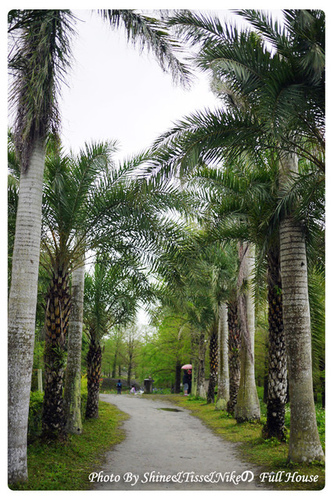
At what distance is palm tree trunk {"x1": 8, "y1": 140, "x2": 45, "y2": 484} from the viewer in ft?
18.3

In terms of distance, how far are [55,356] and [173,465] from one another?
3.29 meters

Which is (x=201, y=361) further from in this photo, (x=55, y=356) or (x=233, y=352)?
(x=55, y=356)

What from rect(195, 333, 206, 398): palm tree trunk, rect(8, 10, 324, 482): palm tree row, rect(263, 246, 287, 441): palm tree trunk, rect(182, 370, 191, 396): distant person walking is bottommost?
rect(182, 370, 191, 396): distant person walking

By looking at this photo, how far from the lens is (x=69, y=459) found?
7551 mm

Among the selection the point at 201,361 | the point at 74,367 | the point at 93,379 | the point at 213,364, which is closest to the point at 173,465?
the point at 74,367

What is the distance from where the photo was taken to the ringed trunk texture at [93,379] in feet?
44.6

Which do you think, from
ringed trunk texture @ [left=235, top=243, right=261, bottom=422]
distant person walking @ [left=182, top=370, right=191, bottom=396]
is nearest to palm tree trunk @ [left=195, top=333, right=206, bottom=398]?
distant person walking @ [left=182, top=370, right=191, bottom=396]

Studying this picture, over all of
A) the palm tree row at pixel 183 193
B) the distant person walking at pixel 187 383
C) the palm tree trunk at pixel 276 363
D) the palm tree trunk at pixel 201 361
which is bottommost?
the distant person walking at pixel 187 383

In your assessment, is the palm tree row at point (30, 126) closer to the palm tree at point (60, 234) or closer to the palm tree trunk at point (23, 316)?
the palm tree trunk at point (23, 316)

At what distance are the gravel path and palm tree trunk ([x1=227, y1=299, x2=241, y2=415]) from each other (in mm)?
4056

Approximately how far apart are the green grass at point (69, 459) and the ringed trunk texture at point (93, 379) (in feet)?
6.34

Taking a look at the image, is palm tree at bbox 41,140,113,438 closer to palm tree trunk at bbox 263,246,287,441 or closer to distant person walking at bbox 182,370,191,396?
palm tree trunk at bbox 263,246,287,441

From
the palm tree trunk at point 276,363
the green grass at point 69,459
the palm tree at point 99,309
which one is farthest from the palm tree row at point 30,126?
the palm tree at point 99,309

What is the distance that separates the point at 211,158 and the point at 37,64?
306 cm
